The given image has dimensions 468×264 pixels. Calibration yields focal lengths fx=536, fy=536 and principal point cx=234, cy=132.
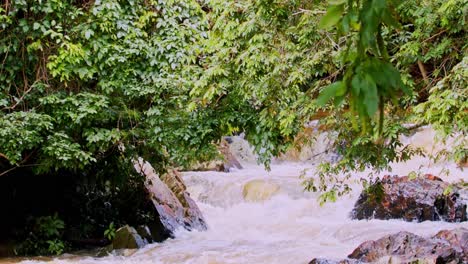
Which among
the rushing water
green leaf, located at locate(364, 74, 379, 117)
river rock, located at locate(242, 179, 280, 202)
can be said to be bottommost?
the rushing water

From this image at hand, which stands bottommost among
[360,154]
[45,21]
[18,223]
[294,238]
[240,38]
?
[294,238]

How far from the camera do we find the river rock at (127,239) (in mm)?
7457

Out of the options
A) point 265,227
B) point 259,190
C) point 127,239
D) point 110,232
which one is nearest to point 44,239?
point 110,232

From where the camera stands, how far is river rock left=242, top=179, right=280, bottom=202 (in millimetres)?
10469

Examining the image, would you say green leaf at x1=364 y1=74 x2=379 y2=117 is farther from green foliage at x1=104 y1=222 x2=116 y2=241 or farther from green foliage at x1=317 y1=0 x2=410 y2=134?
green foliage at x1=104 y1=222 x2=116 y2=241

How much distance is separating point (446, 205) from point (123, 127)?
16.7 feet

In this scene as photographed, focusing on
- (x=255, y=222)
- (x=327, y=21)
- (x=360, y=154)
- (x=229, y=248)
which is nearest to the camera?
(x=327, y=21)

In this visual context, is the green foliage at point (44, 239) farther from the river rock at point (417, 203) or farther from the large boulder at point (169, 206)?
the river rock at point (417, 203)

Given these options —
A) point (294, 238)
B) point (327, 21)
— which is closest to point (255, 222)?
point (294, 238)

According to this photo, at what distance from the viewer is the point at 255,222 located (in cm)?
932

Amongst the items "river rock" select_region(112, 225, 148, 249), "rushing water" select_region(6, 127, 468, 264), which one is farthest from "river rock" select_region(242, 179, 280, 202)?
"river rock" select_region(112, 225, 148, 249)

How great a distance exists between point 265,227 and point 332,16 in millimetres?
8045

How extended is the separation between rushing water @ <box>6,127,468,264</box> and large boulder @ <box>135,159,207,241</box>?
20cm

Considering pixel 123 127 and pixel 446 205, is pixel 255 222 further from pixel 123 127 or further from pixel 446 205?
pixel 123 127
